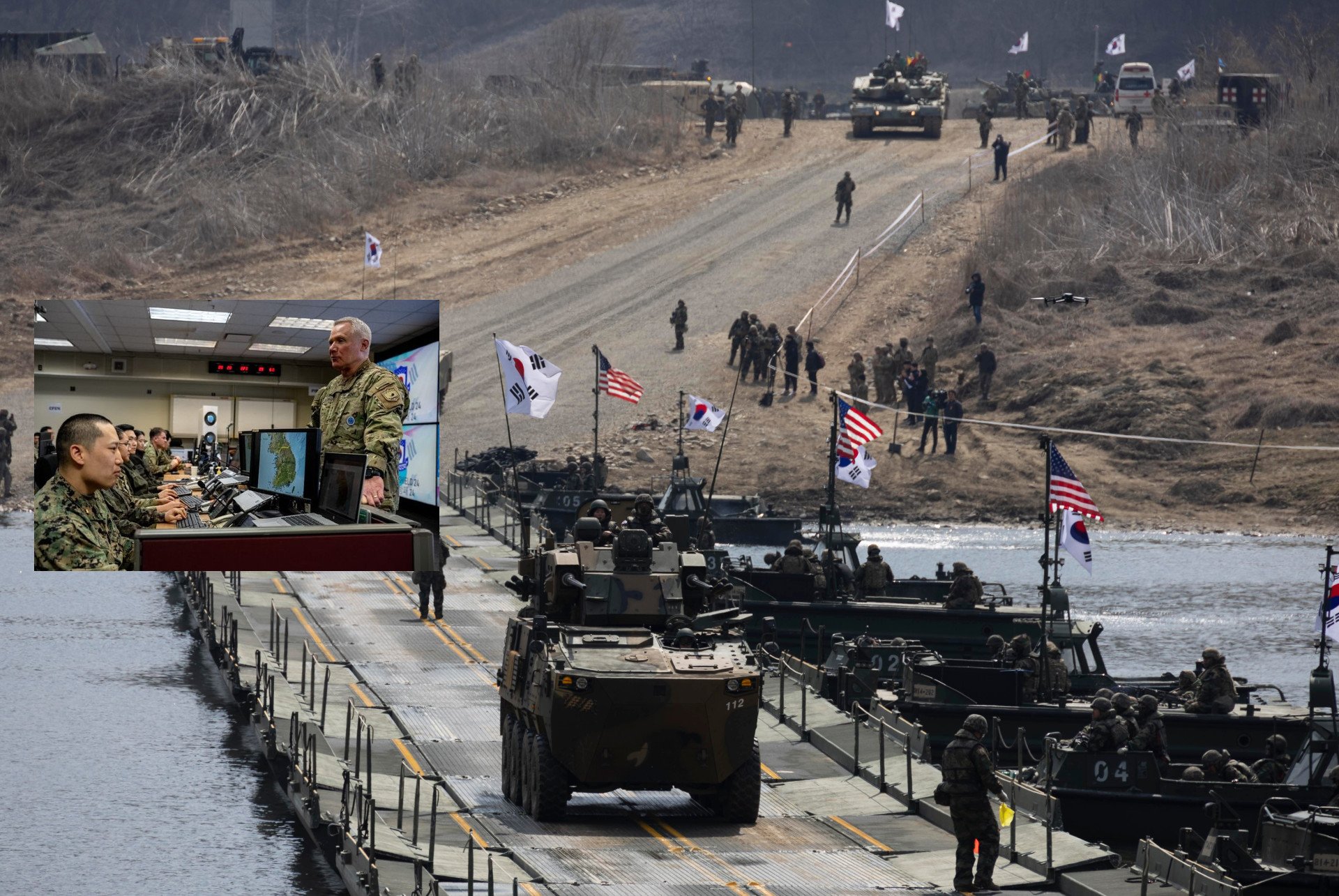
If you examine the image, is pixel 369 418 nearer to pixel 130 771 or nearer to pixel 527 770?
pixel 527 770

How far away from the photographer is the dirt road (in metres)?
68.6

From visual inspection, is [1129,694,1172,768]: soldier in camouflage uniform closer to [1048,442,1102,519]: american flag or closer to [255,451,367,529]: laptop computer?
[1048,442,1102,519]: american flag

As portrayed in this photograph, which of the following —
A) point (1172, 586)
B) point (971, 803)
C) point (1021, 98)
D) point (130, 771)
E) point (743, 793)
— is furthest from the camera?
point (1021, 98)

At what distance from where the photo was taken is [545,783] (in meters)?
24.1

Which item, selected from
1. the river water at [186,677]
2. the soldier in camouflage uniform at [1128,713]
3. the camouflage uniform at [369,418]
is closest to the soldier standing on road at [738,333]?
the river water at [186,677]

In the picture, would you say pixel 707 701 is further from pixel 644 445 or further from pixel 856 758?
pixel 644 445

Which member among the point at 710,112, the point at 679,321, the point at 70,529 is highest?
the point at 710,112

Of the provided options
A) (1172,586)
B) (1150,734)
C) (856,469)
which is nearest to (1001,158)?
(1172,586)

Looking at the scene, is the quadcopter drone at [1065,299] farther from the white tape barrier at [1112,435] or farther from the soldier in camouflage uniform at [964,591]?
A: the white tape barrier at [1112,435]

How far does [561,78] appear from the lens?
95.9 meters

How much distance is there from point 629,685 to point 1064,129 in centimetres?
6799

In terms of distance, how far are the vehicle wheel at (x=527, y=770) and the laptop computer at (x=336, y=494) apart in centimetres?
1172

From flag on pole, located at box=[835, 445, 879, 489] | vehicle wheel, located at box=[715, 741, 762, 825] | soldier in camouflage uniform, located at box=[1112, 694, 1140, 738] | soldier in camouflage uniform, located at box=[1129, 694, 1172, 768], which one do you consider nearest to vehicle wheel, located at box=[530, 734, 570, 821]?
vehicle wheel, located at box=[715, 741, 762, 825]

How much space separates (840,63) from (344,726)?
105 meters
